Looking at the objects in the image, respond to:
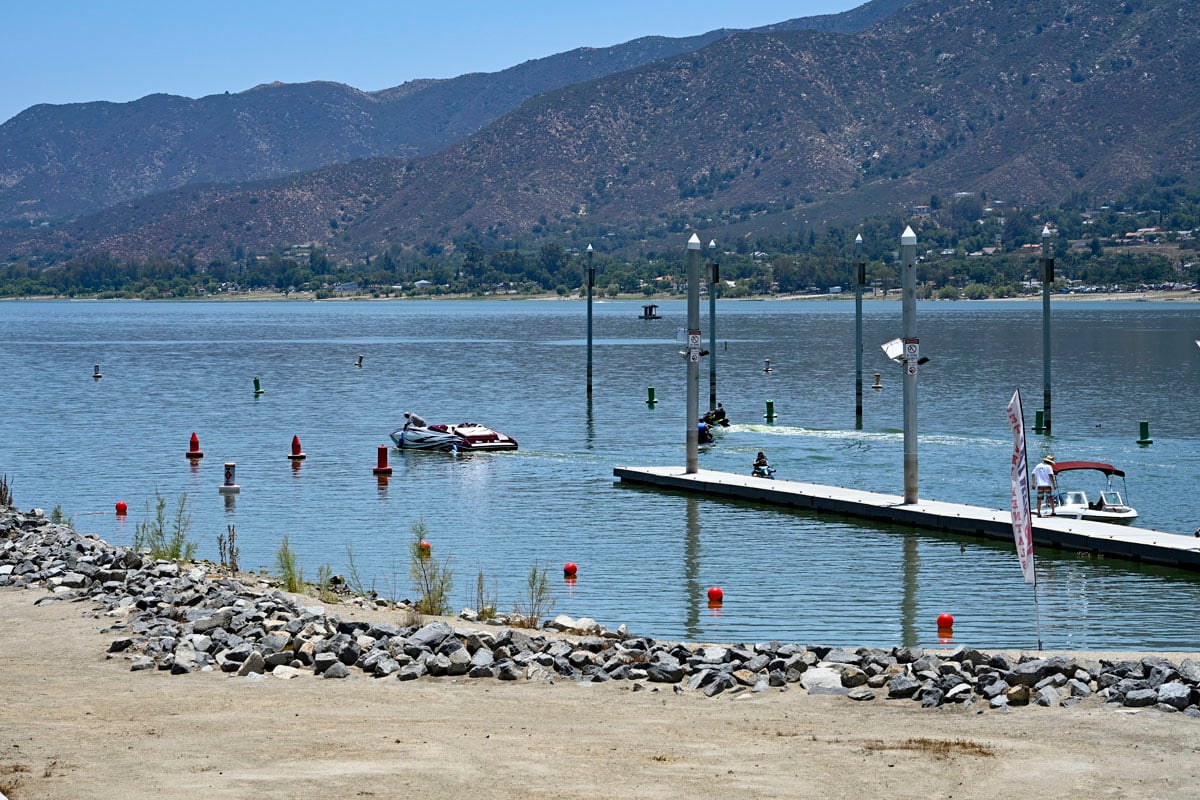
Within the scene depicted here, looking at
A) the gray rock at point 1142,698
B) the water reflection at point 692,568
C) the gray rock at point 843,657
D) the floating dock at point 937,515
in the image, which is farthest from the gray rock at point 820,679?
the floating dock at point 937,515

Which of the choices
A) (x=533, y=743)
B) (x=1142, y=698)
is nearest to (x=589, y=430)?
(x=1142, y=698)

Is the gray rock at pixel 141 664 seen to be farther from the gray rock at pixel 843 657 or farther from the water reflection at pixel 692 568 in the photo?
the water reflection at pixel 692 568

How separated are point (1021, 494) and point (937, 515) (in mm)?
14123

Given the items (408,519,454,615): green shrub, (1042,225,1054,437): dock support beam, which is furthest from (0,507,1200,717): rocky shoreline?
(1042,225,1054,437): dock support beam

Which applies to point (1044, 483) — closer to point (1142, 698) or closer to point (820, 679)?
point (820, 679)

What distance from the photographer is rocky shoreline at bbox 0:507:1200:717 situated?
15594mm

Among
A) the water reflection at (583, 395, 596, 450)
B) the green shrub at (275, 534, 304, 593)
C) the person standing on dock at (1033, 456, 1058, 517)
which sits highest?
the person standing on dock at (1033, 456, 1058, 517)

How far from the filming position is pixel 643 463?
4944cm

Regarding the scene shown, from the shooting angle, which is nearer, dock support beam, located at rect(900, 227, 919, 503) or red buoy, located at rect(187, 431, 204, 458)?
dock support beam, located at rect(900, 227, 919, 503)

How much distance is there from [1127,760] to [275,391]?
75646 millimetres

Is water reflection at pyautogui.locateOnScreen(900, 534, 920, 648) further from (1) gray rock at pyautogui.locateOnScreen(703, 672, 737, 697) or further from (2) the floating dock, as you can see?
(1) gray rock at pyautogui.locateOnScreen(703, 672, 737, 697)

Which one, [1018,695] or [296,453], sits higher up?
[1018,695]

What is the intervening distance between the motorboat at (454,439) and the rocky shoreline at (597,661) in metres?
32.4

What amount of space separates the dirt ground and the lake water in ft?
24.1
